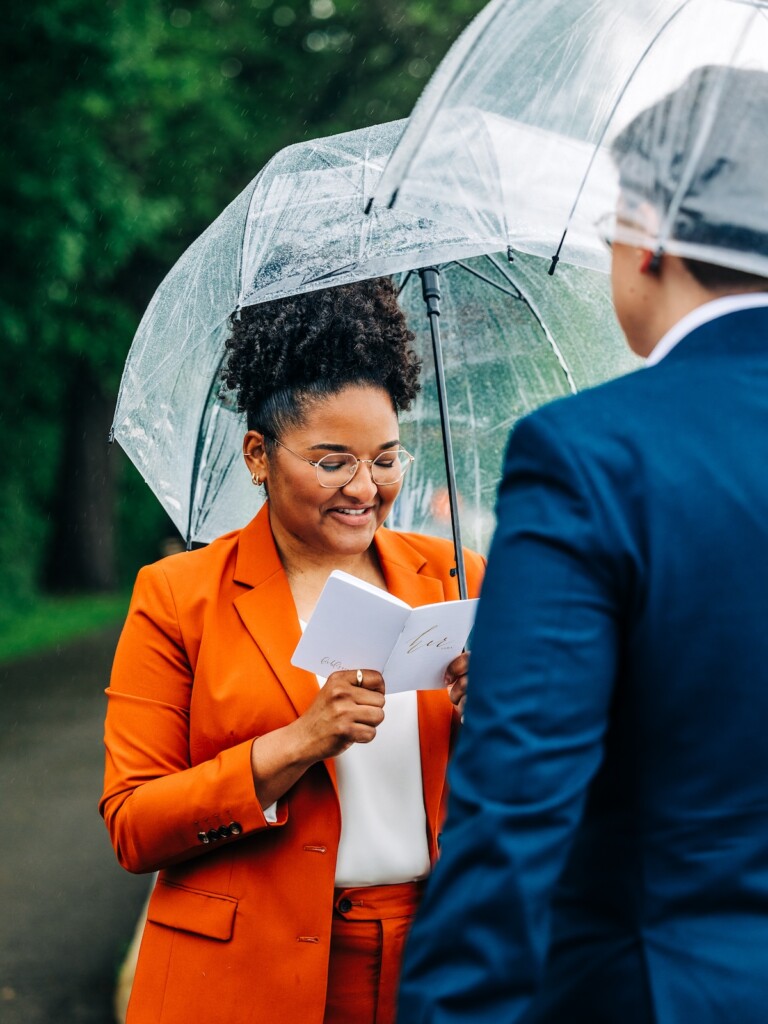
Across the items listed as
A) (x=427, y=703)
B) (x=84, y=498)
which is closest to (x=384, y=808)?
(x=427, y=703)

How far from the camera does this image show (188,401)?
10.0 feet

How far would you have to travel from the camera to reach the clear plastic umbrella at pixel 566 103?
5.23ft

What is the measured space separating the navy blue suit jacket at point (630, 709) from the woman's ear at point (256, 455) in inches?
53.9

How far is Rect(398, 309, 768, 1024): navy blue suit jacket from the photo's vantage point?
4.30 feet

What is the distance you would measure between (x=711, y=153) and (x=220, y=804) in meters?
1.50

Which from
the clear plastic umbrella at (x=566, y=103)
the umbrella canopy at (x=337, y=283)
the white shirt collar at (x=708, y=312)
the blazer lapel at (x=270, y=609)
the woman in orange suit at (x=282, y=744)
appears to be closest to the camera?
the white shirt collar at (x=708, y=312)

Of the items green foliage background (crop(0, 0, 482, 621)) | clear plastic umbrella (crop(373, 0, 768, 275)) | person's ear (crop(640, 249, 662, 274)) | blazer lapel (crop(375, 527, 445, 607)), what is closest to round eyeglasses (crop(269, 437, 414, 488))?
blazer lapel (crop(375, 527, 445, 607))

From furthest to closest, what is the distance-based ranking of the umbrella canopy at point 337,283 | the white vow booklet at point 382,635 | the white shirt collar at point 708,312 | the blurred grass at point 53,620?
1. the blurred grass at point 53,620
2. the umbrella canopy at point 337,283
3. the white vow booklet at point 382,635
4. the white shirt collar at point 708,312

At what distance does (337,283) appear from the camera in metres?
2.49

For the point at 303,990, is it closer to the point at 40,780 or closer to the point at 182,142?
the point at 40,780

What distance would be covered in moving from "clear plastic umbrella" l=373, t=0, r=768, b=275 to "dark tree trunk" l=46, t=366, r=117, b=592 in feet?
57.3

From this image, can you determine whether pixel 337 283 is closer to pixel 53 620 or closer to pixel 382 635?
pixel 382 635

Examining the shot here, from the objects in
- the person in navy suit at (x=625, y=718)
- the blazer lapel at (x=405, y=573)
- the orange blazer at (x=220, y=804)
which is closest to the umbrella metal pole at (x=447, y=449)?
the blazer lapel at (x=405, y=573)

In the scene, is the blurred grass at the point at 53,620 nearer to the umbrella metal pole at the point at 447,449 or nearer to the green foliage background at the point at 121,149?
the green foliage background at the point at 121,149
